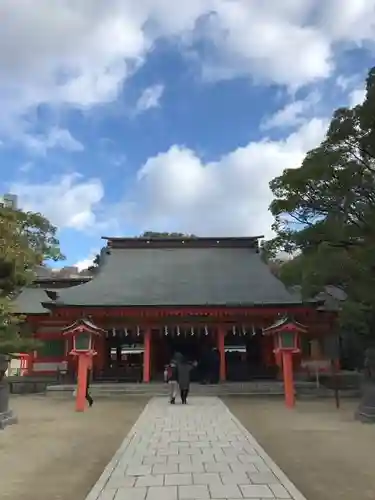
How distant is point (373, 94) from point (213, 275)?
47.9 ft

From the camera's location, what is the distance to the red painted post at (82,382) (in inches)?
582

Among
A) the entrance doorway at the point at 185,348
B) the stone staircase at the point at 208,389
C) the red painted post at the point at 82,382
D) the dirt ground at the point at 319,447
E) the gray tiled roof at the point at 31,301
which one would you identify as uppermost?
the gray tiled roof at the point at 31,301

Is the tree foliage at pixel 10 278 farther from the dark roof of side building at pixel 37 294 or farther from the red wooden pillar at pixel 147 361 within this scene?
the dark roof of side building at pixel 37 294

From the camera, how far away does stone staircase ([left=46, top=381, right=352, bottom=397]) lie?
64.8 feet

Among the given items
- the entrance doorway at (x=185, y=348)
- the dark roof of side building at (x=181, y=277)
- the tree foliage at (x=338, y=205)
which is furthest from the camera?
the entrance doorway at (x=185, y=348)

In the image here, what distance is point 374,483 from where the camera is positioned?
20.5 ft

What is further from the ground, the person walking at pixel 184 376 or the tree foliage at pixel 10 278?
the tree foliage at pixel 10 278

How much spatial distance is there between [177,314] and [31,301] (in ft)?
30.7

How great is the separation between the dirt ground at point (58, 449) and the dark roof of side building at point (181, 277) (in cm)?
760

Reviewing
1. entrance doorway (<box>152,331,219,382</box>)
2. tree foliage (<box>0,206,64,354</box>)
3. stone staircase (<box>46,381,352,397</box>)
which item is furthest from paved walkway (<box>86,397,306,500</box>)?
entrance doorway (<box>152,331,219,382</box>)

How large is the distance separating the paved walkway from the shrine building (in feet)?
33.7

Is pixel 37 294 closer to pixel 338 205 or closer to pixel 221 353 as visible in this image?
pixel 221 353

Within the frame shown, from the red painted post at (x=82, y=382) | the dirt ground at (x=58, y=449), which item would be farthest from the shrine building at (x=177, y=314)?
the dirt ground at (x=58, y=449)

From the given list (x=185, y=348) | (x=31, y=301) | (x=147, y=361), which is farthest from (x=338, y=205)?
(x=31, y=301)
